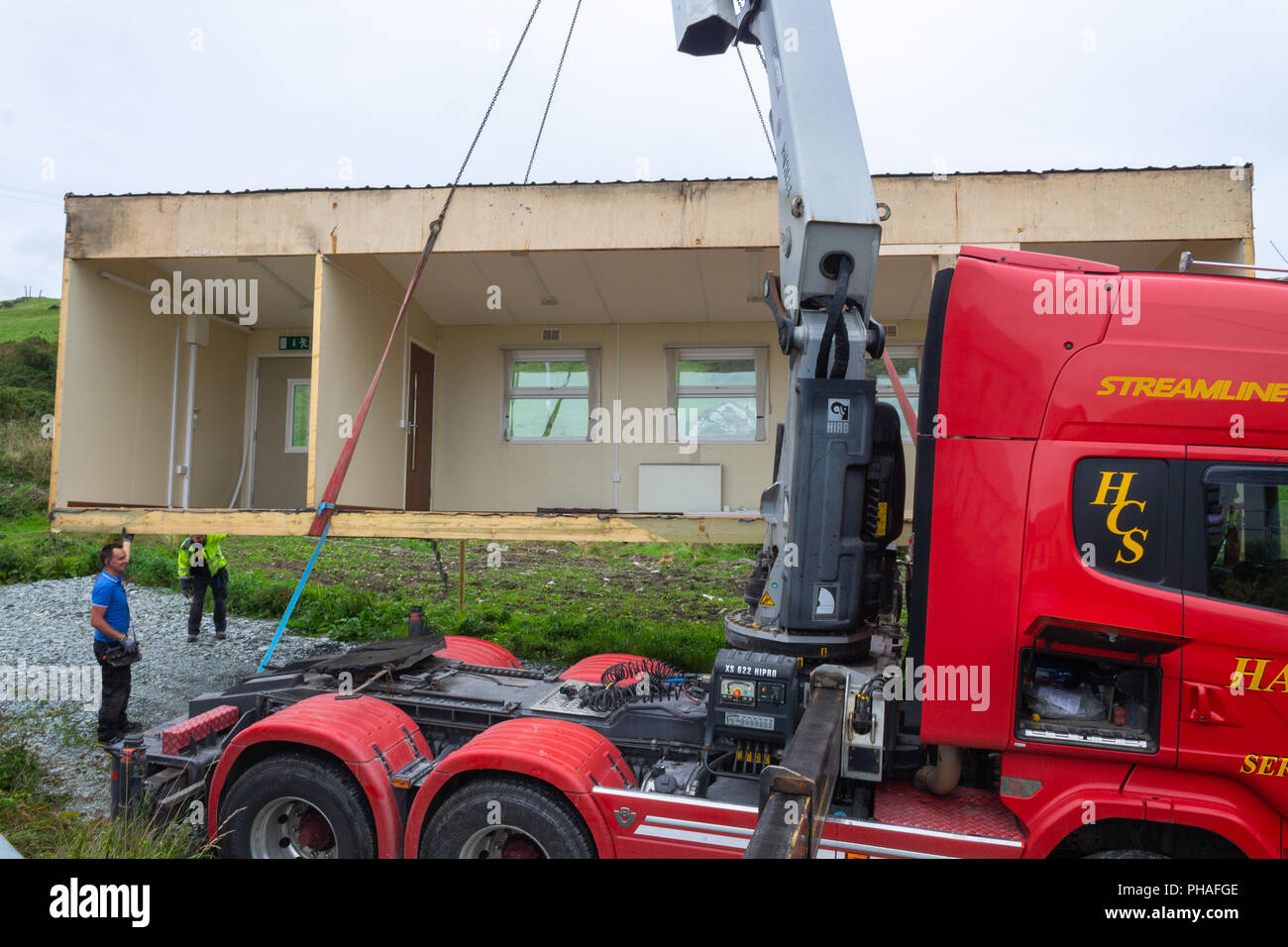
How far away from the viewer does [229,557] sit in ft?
56.5

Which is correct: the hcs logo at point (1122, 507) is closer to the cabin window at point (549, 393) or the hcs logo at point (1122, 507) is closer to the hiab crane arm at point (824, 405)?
the hiab crane arm at point (824, 405)

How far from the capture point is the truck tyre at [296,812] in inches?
174

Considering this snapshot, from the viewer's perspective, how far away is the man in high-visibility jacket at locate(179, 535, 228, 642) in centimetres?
1059

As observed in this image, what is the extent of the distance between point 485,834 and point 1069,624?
123 inches

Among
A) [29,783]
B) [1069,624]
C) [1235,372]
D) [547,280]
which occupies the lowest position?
[29,783]

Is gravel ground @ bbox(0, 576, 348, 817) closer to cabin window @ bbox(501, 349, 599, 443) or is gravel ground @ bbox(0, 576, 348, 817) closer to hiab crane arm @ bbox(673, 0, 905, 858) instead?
cabin window @ bbox(501, 349, 599, 443)

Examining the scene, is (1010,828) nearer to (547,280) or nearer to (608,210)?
(608,210)

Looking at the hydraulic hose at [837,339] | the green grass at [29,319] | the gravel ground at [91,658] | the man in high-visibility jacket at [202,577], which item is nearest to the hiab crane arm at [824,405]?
the hydraulic hose at [837,339]

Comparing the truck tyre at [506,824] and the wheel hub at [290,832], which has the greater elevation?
the truck tyre at [506,824]

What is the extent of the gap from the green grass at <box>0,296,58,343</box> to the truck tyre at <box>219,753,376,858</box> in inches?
1327

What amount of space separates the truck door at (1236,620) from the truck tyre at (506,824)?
282 cm

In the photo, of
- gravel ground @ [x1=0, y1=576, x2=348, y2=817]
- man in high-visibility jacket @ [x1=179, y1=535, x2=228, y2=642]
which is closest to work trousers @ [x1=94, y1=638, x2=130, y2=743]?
gravel ground @ [x1=0, y1=576, x2=348, y2=817]

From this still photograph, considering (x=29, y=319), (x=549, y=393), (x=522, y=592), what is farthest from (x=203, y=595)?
(x=29, y=319)
